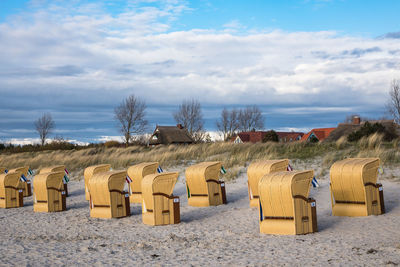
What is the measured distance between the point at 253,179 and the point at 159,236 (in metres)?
4.03

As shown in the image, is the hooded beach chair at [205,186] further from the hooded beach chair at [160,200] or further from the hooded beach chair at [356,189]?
the hooded beach chair at [356,189]

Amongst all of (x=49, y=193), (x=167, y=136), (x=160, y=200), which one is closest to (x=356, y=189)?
(x=160, y=200)

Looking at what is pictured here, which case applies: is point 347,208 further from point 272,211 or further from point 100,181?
point 100,181

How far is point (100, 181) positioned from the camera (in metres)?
12.1

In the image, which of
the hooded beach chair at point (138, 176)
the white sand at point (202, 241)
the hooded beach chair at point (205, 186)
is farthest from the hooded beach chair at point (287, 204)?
the hooded beach chair at point (138, 176)

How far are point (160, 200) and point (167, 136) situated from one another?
50.3 m

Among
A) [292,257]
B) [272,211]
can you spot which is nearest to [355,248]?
[292,257]

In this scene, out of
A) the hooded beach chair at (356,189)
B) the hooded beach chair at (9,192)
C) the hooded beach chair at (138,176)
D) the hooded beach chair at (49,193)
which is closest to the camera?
the hooded beach chair at (356,189)

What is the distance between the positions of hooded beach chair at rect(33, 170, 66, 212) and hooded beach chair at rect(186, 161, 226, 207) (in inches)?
165

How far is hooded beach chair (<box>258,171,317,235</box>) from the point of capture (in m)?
8.77

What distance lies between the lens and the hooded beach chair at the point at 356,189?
33.5 feet

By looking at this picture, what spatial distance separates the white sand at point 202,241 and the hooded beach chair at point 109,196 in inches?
12.7

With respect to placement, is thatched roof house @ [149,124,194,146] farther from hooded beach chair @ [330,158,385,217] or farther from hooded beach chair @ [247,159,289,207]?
hooded beach chair @ [330,158,385,217]

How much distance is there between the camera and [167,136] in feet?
200
